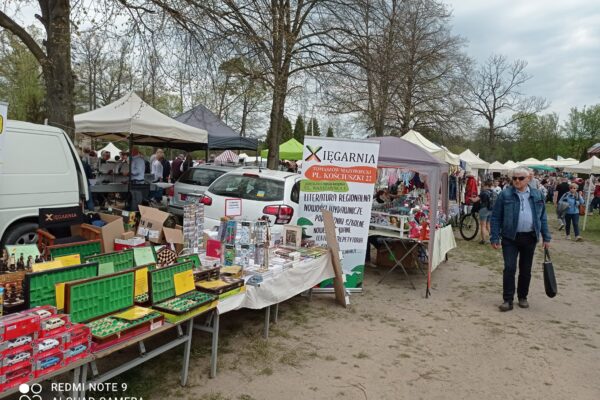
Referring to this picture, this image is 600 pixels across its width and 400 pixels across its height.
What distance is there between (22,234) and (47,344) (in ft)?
12.5

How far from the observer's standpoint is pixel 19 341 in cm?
192

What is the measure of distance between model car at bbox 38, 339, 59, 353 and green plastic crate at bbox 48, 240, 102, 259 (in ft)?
3.90

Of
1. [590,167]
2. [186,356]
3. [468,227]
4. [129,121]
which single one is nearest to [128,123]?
[129,121]

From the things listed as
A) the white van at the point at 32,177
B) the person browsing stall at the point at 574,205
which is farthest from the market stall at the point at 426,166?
the person browsing stall at the point at 574,205

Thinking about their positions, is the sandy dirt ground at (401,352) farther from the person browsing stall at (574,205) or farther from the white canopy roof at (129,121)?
the person browsing stall at (574,205)

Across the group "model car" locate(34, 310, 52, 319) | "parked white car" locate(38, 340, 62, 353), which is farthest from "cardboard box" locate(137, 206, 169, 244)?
"parked white car" locate(38, 340, 62, 353)

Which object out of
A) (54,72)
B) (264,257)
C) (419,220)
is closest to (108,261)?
(264,257)

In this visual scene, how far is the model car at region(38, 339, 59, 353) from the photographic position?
1.99 m

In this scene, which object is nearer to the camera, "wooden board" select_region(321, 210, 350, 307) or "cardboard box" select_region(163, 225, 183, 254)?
"cardboard box" select_region(163, 225, 183, 254)

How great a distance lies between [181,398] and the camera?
2.92 metres

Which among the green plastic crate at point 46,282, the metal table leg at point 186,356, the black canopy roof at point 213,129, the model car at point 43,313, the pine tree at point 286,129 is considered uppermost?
the pine tree at point 286,129

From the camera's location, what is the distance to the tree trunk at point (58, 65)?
22.8ft

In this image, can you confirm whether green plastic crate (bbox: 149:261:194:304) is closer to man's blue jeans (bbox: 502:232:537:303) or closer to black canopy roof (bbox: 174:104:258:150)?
man's blue jeans (bbox: 502:232:537:303)

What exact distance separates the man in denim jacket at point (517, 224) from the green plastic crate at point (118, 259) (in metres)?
4.33
